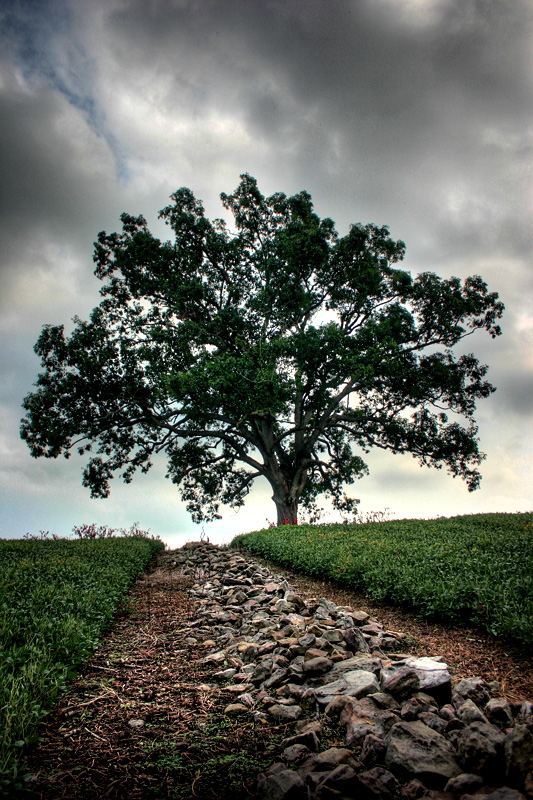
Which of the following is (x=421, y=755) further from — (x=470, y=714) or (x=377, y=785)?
(x=470, y=714)

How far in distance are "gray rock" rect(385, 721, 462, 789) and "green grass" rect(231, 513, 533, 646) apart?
8.59ft

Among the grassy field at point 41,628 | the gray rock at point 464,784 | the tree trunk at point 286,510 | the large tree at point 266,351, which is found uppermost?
the large tree at point 266,351

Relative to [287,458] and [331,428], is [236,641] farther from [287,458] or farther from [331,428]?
[331,428]

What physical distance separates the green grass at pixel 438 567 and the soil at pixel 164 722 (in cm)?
30

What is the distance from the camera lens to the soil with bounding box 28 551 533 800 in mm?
2756

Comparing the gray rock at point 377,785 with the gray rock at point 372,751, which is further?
the gray rock at point 372,751

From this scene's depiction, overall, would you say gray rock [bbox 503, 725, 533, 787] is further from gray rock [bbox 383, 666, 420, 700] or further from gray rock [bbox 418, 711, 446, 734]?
gray rock [bbox 383, 666, 420, 700]

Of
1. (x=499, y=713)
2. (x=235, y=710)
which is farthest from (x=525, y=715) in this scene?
(x=235, y=710)

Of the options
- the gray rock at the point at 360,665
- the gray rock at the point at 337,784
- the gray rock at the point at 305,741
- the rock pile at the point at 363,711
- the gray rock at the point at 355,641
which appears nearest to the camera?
the gray rock at the point at 337,784

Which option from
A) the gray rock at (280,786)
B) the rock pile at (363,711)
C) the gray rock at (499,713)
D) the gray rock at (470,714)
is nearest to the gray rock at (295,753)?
the rock pile at (363,711)

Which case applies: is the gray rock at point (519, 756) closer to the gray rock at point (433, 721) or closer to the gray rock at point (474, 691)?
the gray rock at point (433, 721)

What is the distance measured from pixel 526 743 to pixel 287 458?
18233 mm

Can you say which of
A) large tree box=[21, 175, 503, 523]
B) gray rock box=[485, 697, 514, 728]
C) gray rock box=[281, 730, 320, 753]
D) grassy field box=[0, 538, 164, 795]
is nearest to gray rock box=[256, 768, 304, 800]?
gray rock box=[281, 730, 320, 753]

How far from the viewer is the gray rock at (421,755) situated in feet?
8.83
